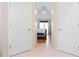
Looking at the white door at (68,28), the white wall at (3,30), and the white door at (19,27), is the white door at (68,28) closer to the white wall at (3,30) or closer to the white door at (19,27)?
the white door at (19,27)

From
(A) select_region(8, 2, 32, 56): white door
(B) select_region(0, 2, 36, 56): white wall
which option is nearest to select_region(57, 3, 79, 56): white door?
(A) select_region(8, 2, 32, 56): white door

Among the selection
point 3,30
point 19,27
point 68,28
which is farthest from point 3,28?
point 68,28

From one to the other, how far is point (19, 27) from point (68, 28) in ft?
5.35

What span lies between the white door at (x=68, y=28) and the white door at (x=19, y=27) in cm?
114

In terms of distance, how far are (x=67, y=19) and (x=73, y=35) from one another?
67cm

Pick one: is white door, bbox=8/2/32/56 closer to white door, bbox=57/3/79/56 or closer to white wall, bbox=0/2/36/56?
white wall, bbox=0/2/36/56

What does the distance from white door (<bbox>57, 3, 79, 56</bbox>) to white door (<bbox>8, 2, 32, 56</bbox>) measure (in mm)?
1142

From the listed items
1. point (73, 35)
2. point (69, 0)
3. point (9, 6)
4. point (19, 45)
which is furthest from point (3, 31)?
Result: point (69, 0)

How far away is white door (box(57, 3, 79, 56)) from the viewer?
4.12 metres

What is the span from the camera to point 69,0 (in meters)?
4.60

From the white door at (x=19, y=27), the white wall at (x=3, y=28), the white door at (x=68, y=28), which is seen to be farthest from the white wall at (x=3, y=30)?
the white door at (x=68, y=28)

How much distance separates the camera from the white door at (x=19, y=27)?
154 inches

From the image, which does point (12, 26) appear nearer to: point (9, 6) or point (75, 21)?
point (9, 6)

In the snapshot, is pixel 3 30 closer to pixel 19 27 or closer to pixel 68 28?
pixel 19 27
